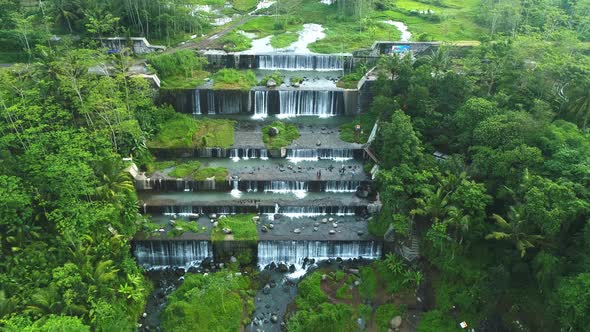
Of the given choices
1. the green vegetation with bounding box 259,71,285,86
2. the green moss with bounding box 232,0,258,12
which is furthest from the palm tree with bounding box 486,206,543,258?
the green moss with bounding box 232,0,258,12

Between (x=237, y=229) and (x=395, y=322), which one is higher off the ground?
(x=237, y=229)

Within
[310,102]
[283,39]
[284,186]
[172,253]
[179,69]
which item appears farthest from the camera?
[283,39]

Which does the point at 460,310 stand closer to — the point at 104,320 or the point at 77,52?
the point at 104,320

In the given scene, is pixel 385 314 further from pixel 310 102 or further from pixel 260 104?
pixel 260 104

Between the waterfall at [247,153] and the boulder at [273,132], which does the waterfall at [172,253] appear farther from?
the boulder at [273,132]

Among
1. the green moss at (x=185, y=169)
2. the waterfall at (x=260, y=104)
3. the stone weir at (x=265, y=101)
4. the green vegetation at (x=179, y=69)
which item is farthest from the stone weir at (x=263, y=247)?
the green vegetation at (x=179, y=69)

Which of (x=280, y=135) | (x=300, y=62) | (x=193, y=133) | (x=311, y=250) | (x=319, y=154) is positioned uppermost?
(x=300, y=62)

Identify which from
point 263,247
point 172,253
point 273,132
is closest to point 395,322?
point 263,247
